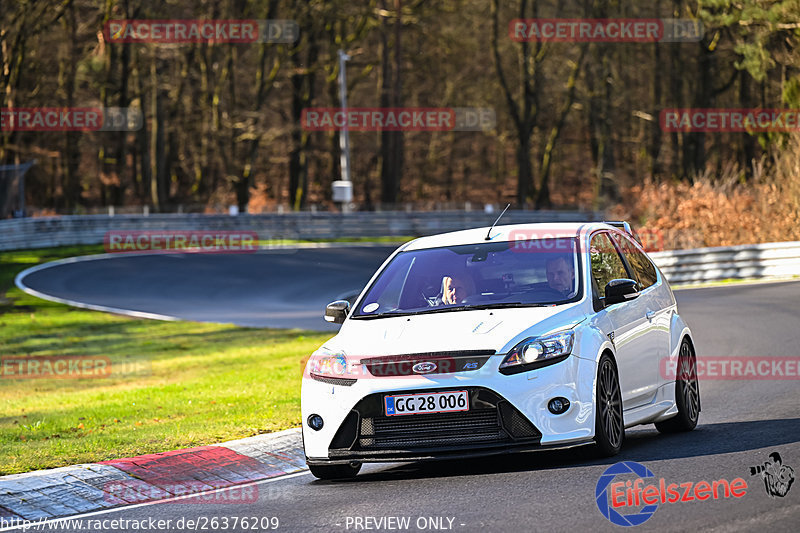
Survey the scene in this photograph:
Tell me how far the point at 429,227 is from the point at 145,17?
51.7ft

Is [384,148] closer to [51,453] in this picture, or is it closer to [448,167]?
[448,167]

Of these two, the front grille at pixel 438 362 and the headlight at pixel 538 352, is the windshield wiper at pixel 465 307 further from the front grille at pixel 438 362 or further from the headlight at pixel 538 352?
the front grille at pixel 438 362

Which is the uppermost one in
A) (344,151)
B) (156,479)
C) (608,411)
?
(344,151)

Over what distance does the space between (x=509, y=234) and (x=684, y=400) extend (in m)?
1.95

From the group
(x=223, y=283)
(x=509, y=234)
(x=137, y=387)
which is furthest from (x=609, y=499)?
(x=223, y=283)

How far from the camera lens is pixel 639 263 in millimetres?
10141

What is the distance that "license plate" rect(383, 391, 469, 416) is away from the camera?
766 cm

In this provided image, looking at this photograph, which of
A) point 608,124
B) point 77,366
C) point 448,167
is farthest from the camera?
point 448,167

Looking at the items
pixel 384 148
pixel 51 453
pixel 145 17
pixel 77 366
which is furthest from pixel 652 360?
pixel 384 148

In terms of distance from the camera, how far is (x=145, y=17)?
54.1m

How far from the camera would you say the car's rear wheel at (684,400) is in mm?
9727

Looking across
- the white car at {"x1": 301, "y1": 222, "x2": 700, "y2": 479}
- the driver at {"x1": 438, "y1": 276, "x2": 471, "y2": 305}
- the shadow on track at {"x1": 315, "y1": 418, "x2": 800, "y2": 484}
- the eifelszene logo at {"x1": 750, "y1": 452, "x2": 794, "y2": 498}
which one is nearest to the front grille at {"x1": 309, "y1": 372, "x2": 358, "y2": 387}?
the white car at {"x1": 301, "y1": 222, "x2": 700, "y2": 479}

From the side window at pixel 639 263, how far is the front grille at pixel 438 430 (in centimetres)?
261

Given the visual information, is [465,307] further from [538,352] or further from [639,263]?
[639,263]
